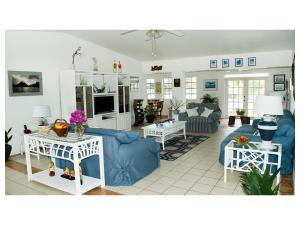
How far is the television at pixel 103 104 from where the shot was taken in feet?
23.7

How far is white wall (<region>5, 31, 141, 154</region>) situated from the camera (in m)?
5.57

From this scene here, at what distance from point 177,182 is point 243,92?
8.21 m

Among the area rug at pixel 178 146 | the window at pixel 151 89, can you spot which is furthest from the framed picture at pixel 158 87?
the area rug at pixel 178 146

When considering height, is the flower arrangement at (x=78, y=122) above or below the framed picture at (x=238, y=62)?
below

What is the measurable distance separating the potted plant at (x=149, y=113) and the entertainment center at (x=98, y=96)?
4.14 feet

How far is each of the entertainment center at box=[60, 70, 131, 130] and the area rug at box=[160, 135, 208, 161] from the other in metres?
2.16

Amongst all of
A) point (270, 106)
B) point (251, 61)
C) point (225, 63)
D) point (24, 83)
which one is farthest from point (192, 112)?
point (24, 83)

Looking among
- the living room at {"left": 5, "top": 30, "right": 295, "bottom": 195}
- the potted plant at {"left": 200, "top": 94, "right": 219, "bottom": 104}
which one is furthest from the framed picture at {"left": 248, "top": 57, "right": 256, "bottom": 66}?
the potted plant at {"left": 200, "top": 94, "right": 219, "bottom": 104}

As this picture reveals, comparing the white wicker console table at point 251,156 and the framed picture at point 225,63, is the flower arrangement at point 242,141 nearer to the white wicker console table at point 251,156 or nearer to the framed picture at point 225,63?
the white wicker console table at point 251,156

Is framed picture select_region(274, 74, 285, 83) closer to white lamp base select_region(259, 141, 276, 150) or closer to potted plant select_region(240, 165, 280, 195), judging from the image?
white lamp base select_region(259, 141, 276, 150)

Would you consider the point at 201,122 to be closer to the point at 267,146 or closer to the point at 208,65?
the point at 208,65

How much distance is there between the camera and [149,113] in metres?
9.73
